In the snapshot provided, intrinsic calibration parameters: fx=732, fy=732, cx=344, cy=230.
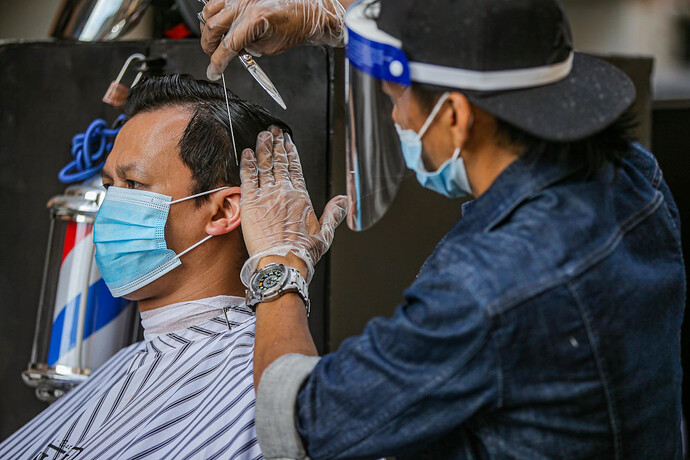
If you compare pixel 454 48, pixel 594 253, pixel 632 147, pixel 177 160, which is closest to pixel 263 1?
pixel 177 160

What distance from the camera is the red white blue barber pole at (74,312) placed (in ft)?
8.62

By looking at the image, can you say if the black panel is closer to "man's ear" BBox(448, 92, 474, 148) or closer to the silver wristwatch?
the silver wristwatch

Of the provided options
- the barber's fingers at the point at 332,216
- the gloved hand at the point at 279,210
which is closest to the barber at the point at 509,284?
the gloved hand at the point at 279,210

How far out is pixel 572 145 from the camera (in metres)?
1.23

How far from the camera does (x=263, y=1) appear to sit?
1711mm

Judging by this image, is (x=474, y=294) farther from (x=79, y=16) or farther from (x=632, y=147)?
(x=79, y=16)

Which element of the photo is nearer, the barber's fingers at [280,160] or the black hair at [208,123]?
the barber's fingers at [280,160]

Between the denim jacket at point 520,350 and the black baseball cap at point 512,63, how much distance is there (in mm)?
95

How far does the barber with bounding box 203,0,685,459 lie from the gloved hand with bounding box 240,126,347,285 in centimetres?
35

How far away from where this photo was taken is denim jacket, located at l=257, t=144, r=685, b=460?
3.62ft

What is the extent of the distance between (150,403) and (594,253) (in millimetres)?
1270

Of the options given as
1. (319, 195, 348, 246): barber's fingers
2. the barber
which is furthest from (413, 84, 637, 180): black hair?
(319, 195, 348, 246): barber's fingers

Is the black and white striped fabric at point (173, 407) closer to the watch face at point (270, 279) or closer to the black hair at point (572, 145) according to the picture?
the watch face at point (270, 279)

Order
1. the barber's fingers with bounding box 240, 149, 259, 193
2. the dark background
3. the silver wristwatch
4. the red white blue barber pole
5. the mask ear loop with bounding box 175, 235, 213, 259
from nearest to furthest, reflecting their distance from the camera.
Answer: the silver wristwatch < the barber's fingers with bounding box 240, 149, 259, 193 < the mask ear loop with bounding box 175, 235, 213, 259 < the red white blue barber pole < the dark background
